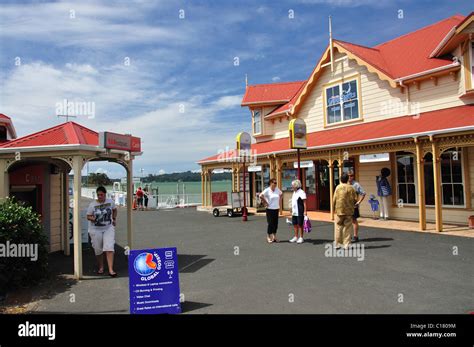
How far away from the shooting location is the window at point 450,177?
1135 cm

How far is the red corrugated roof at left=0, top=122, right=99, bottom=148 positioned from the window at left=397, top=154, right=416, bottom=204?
10828 millimetres

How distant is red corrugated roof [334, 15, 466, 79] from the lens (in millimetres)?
13272

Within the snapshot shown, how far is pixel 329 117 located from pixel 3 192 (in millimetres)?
13698

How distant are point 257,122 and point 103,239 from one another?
16.1m

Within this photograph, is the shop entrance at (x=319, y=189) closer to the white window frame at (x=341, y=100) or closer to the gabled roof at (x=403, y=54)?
the white window frame at (x=341, y=100)

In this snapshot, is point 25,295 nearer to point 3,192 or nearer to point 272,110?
point 3,192

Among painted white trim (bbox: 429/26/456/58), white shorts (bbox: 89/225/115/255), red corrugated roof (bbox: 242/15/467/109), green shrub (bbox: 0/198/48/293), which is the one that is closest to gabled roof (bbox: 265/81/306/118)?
red corrugated roof (bbox: 242/15/467/109)

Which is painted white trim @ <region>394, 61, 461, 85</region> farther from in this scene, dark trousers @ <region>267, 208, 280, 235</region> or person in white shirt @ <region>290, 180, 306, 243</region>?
dark trousers @ <region>267, 208, 280, 235</region>

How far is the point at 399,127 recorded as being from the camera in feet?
39.1

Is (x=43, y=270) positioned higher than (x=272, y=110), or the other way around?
(x=272, y=110)

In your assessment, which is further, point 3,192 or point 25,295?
point 3,192

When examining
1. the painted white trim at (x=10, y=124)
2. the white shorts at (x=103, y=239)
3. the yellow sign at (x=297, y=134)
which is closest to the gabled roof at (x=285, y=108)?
the yellow sign at (x=297, y=134)

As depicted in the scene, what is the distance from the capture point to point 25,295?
5922 millimetres
